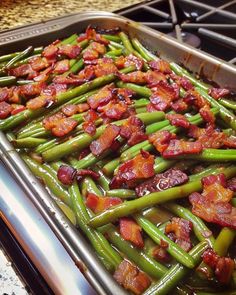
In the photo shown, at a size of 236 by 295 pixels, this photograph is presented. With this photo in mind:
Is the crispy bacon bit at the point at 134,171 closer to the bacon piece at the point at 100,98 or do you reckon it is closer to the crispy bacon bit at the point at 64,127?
the crispy bacon bit at the point at 64,127

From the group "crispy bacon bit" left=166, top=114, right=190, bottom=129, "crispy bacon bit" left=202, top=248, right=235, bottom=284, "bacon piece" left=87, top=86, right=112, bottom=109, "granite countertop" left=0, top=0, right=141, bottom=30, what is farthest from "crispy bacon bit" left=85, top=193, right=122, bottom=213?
"granite countertop" left=0, top=0, right=141, bottom=30

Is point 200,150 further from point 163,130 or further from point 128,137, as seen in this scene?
point 128,137

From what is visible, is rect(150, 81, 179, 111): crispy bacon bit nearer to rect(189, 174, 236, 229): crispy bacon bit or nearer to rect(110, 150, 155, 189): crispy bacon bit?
rect(110, 150, 155, 189): crispy bacon bit

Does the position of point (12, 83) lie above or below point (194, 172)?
above

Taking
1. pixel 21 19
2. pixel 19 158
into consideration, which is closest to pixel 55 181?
pixel 19 158

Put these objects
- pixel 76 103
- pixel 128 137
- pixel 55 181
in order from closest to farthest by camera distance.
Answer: pixel 55 181, pixel 128 137, pixel 76 103

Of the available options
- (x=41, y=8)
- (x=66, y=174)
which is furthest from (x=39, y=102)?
(x=41, y=8)

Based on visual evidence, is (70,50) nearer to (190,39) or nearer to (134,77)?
(134,77)
